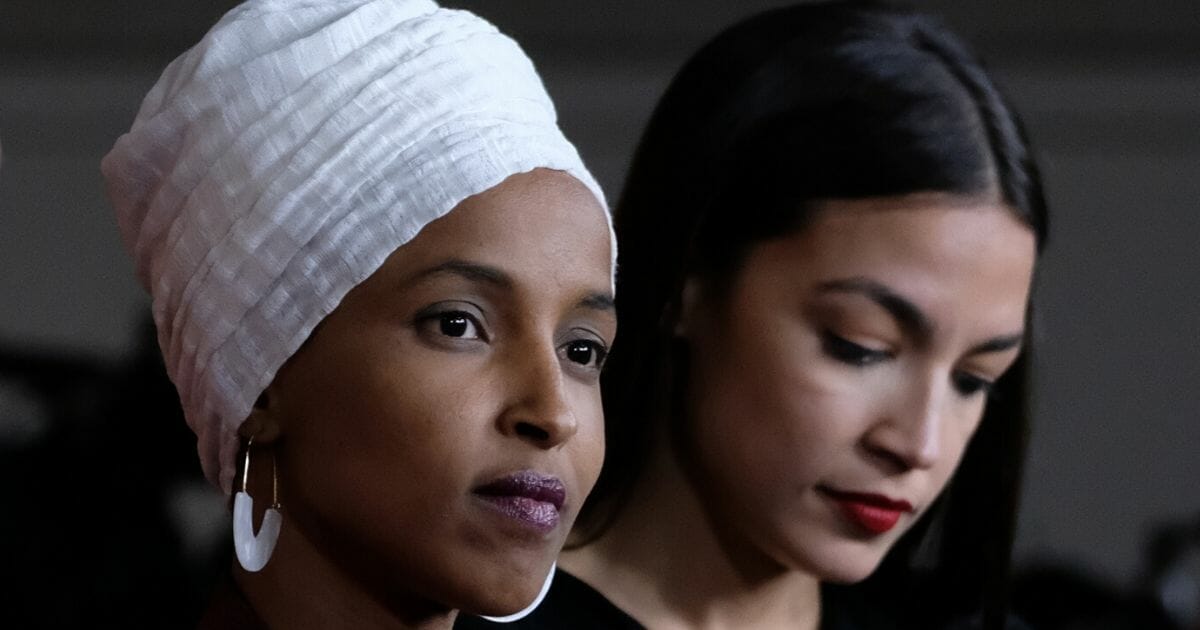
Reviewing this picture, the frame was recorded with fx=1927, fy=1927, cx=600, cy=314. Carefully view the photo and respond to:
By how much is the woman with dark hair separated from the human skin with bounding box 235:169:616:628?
1.02ft

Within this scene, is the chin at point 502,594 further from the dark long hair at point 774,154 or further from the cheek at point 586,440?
the dark long hair at point 774,154

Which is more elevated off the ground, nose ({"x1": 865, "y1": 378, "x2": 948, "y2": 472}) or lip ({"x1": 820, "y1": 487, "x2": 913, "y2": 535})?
nose ({"x1": 865, "y1": 378, "x2": 948, "y2": 472})

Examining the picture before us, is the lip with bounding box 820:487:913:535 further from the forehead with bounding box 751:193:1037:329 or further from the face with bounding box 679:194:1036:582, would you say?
the forehead with bounding box 751:193:1037:329

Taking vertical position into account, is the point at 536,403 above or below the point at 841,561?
above

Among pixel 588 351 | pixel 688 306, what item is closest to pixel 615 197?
pixel 688 306

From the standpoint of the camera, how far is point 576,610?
4.51 feet

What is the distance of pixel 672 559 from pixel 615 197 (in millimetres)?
1092

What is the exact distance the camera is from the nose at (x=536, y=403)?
101 cm

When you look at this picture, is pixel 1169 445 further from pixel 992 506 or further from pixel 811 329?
pixel 811 329

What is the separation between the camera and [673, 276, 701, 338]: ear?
4.62 ft

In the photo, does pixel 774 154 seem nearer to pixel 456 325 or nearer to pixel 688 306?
pixel 688 306

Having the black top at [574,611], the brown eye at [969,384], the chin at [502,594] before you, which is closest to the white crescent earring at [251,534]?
the chin at [502,594]

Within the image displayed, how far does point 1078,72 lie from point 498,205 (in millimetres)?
1940

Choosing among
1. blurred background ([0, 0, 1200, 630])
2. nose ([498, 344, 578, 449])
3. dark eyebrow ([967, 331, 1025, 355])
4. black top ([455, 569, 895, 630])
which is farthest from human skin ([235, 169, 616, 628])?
blurred background ([0, 0, 1200, 630])
